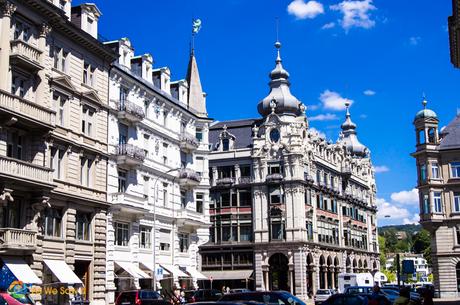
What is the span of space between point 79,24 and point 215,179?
4332 centimetres

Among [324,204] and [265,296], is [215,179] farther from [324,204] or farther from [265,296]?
[265,296]

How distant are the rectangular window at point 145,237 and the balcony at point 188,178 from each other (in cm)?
644

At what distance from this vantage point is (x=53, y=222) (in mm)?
36969

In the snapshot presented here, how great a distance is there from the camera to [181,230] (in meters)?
54.4

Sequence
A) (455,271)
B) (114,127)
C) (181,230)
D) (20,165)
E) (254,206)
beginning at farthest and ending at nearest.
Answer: (254,206), (455,271), (181,230), (114,127), (20,165)

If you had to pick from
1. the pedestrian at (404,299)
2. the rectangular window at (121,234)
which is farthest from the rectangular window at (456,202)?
the pedestrian at (404,299)

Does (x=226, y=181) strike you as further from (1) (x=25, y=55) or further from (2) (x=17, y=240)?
(2) (x=17, y=240)

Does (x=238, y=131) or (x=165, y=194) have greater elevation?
(x=238, y=131)

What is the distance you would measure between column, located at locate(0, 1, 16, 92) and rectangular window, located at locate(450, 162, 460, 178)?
51196 mm

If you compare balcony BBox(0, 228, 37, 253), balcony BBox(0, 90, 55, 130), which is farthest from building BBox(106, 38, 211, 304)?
balcony BBox(0, 228, 37, 253)

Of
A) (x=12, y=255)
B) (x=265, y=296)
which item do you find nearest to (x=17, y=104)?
(x=12, y=255)

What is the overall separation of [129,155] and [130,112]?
3153 millimetres

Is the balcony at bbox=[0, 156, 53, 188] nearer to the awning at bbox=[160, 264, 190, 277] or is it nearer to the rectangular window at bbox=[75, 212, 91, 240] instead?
the rectangular window at bbox=[75, 212, 91, 240]

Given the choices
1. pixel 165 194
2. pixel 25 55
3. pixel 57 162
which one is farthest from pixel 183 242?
pixel 25 55
